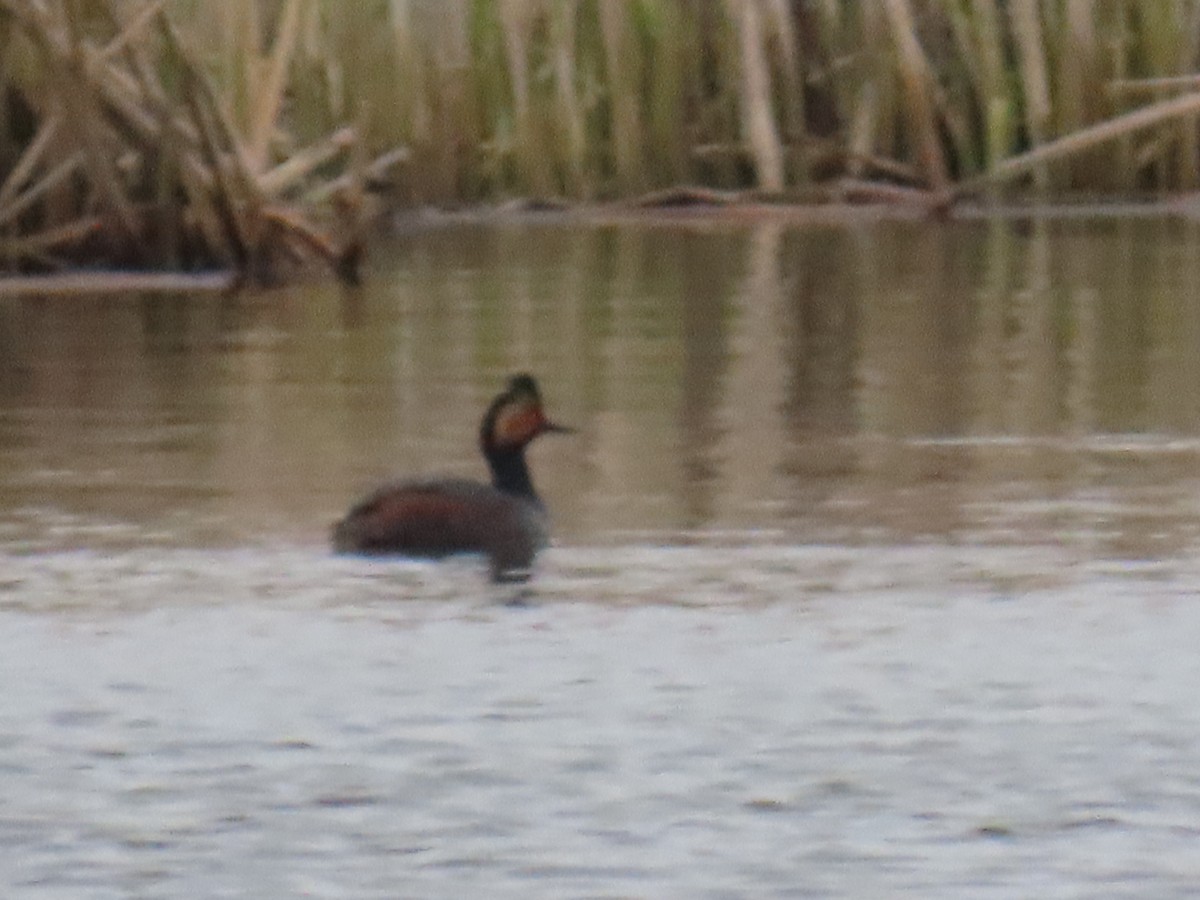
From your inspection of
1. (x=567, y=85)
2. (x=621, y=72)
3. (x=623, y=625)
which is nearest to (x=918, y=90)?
(x=621, y=72)

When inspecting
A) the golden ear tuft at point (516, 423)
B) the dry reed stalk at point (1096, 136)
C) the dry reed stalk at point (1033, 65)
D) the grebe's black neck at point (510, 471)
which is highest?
the dry reed stalk at point (1033, 65)

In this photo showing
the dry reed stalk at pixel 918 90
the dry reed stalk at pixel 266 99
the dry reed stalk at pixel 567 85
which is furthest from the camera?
the dry reed stalk at pixel 567 85

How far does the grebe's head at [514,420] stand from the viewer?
1013 cm

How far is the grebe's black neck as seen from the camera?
9.97 metres

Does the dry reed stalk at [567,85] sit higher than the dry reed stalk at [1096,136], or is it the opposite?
the dry reed stalk at [567,85]

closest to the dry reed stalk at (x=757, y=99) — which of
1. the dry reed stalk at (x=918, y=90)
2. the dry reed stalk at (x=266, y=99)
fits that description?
the dry reed stalk at (x=918, y=90)

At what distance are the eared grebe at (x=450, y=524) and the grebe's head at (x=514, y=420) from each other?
9.4 inches

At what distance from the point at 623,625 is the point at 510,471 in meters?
1.80

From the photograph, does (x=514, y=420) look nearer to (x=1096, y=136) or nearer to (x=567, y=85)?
(x=1096, y=136)

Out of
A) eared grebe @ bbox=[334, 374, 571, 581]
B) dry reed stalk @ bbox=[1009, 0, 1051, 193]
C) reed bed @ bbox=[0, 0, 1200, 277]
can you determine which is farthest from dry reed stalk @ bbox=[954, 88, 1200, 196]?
eared grebe @ bbox=[334, 374, 571, 581]

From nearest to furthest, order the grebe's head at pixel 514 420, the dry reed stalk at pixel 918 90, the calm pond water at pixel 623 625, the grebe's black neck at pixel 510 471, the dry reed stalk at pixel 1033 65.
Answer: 1. the calm pond water at pixel 623 625
2. the grebe's black neck at pixel 510 471
3. the grebe's head at pixel 514 420
4. the dry reed stalk at pixel 918 90
5. the dry reed stalk at pixel 1033 65

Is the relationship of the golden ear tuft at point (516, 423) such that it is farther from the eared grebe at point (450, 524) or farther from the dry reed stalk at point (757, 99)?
the dry reed stalk at point (757, 99)

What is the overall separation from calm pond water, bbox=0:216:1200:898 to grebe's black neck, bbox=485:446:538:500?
193 millimetres

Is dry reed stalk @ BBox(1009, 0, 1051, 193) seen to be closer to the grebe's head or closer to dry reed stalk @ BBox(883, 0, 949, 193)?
dry reed stalk @ BBox(883, 0, 949, 193)
